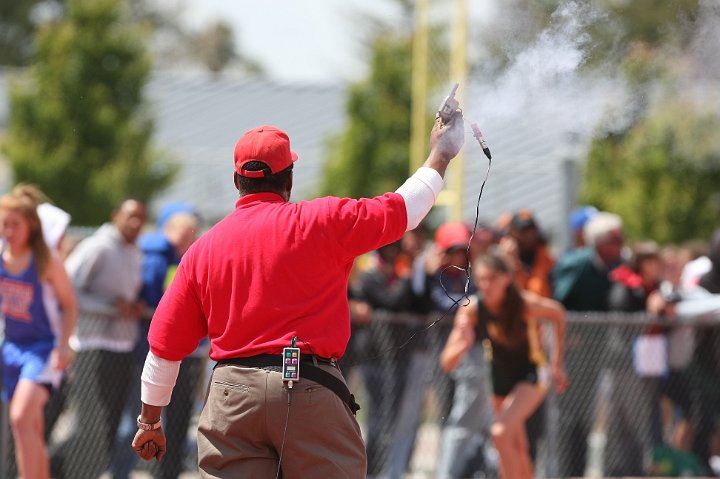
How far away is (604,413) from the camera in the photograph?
32.9 feet

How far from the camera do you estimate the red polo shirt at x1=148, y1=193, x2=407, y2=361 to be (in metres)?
4.77

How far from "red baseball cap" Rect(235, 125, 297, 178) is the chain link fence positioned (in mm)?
4245

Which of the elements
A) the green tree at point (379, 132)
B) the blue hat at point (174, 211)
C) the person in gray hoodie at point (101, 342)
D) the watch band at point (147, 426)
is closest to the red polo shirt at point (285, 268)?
the watch band at point (147, 426)

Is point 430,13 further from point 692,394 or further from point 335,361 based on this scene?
point 335,361

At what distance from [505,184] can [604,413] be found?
13.5 metres

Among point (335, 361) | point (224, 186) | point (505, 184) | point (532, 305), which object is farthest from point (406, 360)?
point (224, 186)

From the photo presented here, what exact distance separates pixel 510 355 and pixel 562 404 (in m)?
1.61

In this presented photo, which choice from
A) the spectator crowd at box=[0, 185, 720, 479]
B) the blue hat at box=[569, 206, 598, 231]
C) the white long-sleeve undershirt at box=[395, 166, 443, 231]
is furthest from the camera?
the blue hat at box=[569, 206, 598, 231]

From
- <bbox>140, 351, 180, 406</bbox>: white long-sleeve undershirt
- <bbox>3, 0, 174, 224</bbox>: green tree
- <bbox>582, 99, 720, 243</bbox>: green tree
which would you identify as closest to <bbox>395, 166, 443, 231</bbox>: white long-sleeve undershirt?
<bbox>140, 351, 180, 406</bbox>: white long-sleeve undershirt

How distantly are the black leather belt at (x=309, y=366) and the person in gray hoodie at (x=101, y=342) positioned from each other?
4.12 m

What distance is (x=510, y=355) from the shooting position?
330 inches

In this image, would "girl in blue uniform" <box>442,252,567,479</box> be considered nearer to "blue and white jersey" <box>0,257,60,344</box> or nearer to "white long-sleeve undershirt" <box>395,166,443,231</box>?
"blue and white jersey" <box>0,257,60,344</box>

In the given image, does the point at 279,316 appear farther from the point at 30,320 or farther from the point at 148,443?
the point at 30,320

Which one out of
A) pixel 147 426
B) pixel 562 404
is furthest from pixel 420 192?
pixel 562 404
